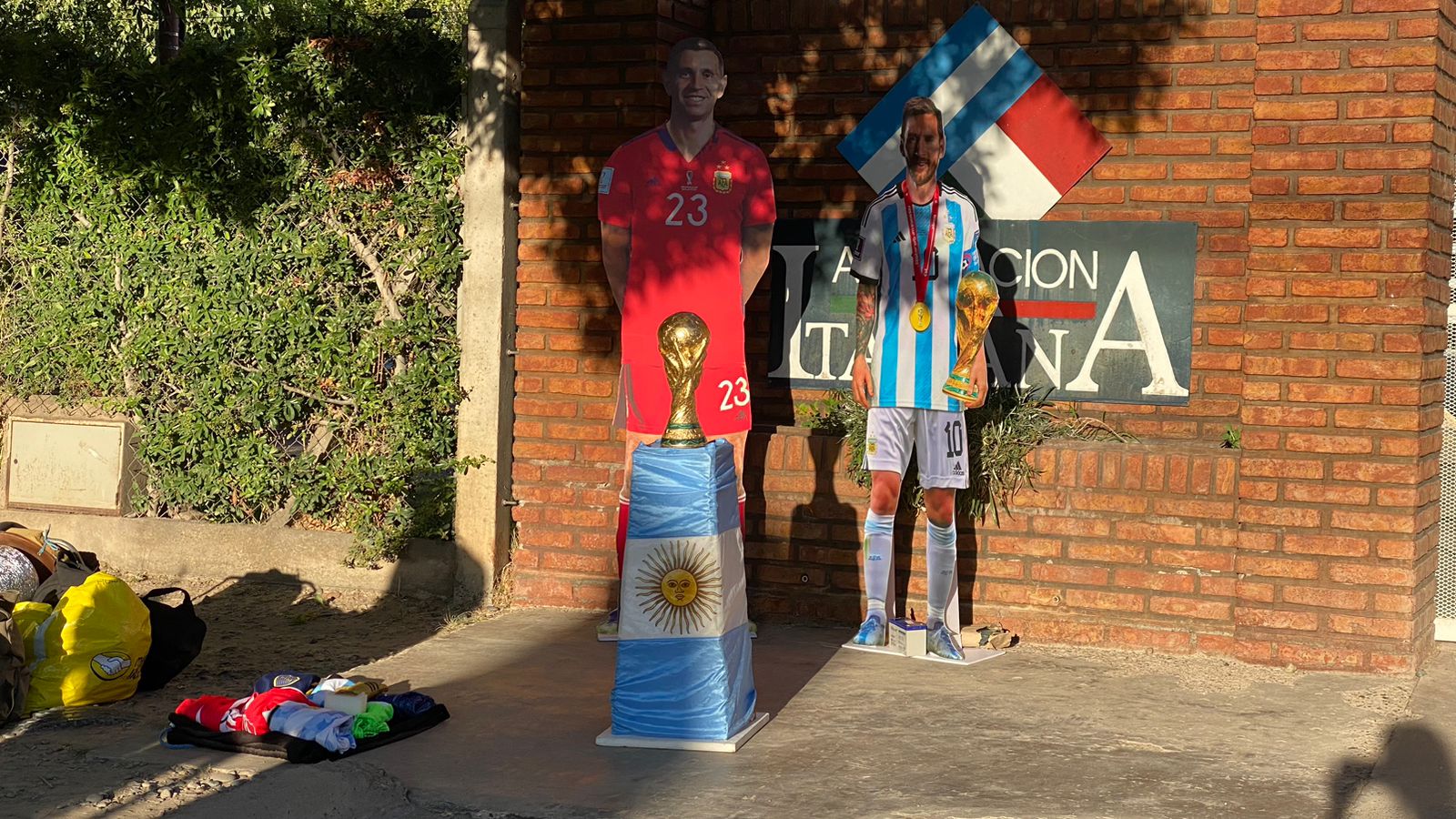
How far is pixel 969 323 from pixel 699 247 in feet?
4.08

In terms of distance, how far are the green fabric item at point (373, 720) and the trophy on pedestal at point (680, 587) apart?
0.78 metres

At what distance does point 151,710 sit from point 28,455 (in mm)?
3436

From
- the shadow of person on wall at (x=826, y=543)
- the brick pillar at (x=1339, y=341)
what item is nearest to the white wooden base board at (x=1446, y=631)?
the brick pillar at (x=1339, y=341)

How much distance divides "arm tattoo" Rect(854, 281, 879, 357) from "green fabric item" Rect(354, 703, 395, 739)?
2.49 m

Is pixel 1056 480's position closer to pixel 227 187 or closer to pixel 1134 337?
pixel 1134 337

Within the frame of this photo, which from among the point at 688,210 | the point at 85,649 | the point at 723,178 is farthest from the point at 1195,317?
the point at 85,649

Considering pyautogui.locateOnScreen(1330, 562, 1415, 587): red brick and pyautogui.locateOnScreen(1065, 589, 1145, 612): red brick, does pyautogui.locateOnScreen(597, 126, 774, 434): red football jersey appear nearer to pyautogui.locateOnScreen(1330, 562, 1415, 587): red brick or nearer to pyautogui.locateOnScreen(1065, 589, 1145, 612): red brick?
pyautogui.locateOnScreen(1065, 589, 1145, 612): red brick

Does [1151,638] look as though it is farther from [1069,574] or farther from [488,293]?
[488,293]

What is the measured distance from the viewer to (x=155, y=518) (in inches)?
343

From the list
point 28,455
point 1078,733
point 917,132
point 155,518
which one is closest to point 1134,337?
point 917,132

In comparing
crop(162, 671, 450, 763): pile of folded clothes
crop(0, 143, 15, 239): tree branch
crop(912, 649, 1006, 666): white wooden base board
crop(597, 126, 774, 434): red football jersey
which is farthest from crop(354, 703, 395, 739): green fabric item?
crop(0, 143, 15, 239): tree branch

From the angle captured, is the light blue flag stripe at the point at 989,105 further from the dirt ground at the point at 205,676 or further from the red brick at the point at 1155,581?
the dirt ground at the point at 205,676

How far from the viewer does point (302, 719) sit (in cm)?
541

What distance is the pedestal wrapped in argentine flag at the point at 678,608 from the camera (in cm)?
541
